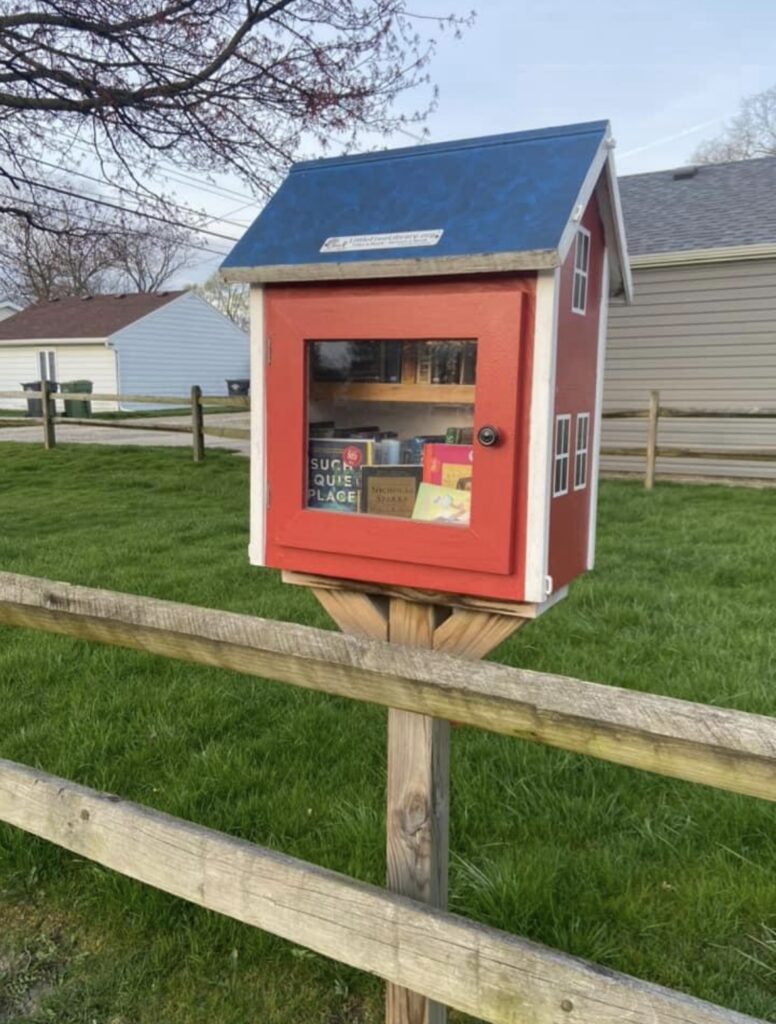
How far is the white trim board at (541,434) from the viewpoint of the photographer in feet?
4.89

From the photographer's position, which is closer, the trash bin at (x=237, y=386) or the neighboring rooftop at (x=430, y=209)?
the neighboring rooftop at (x=430, y=209)

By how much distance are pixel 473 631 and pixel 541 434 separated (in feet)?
1.48

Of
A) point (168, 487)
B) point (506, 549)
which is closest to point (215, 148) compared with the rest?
point (168, 487)

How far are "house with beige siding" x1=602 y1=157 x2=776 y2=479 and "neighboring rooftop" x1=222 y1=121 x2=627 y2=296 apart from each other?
8608 mm

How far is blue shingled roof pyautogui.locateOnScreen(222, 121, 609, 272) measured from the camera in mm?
1505

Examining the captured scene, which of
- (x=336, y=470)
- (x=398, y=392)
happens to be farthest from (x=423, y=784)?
(x=398, y=392)

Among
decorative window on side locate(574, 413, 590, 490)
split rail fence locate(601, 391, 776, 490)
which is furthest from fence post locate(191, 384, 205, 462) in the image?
decorative window on side locate(574, 413, 590, 490)

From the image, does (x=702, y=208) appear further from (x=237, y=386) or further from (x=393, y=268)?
(x=237, y=386)

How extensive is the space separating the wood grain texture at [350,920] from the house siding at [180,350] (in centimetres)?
2489

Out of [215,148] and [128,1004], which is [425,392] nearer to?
[128,1004]

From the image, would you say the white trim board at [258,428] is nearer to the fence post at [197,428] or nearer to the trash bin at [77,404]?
the fence post at [197,428]

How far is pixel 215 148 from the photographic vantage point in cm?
695

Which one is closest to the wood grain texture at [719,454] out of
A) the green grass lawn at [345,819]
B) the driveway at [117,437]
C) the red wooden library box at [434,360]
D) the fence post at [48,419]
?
the green grass lawn at [345,819]

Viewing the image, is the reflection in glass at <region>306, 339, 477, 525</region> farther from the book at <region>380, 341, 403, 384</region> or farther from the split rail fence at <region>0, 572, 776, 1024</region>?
the split rail fence at <region>0, 572, 776, 1024</region>
